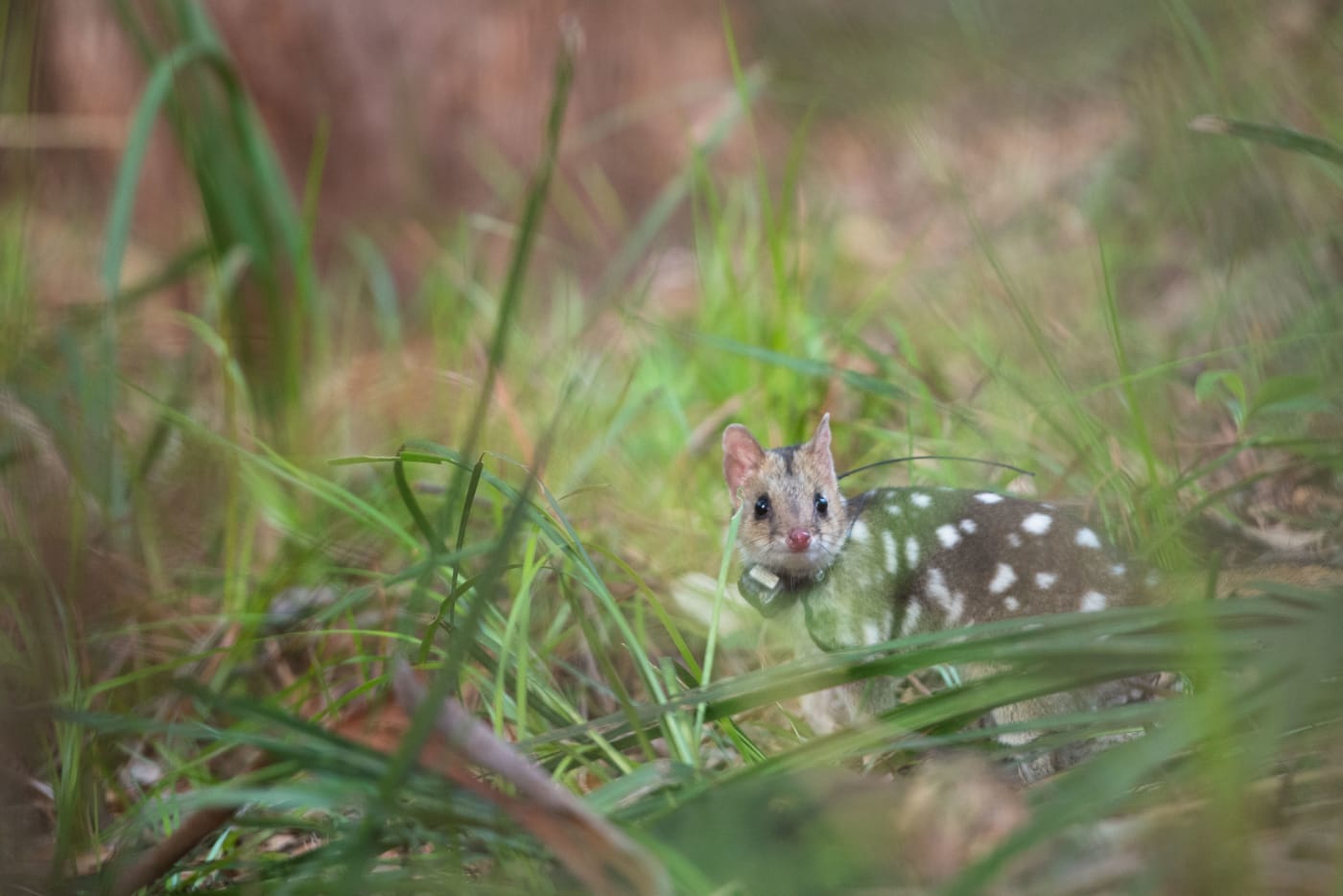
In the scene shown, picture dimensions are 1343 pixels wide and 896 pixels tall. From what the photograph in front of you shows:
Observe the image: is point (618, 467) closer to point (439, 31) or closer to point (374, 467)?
point (374, 467)

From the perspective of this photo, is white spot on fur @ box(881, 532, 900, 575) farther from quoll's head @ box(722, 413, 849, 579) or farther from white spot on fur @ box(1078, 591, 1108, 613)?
white spot on fur @ box(1078, 591, 1108, 613)

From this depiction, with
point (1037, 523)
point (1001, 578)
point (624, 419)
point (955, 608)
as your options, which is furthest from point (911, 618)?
point (624, 419)

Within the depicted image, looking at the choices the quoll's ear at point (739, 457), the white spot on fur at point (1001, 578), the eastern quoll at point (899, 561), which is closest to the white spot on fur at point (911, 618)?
the eastern quoll at point (899, 561)

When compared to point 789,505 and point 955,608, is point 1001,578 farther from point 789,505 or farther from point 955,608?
point 789,505

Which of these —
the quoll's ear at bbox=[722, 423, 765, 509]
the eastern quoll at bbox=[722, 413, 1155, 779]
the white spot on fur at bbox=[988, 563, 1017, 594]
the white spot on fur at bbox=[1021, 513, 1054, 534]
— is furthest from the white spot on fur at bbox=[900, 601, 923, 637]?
the quoll's ear at bbox=[722, 423, 765, 509]

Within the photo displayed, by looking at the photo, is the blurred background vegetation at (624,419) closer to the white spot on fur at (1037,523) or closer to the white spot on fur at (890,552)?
the white spot on fur at (1037,523)
